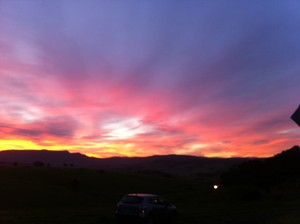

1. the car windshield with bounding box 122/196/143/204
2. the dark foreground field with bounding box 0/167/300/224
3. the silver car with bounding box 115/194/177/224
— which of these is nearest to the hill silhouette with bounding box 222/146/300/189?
the dark foreground field with bounding box 0/167/300/224

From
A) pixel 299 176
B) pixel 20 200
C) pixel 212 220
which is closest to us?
pixel 212 220

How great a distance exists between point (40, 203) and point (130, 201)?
29411mm

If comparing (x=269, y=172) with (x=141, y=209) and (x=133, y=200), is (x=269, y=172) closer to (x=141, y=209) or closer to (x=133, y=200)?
(x=133, y=200)

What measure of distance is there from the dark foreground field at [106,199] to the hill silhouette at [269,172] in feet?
19.5

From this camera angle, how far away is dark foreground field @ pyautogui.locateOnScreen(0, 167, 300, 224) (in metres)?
27.0

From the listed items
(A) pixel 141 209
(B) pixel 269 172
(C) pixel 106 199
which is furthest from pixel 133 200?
(B) pixel 269 172

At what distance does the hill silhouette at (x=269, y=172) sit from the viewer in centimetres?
6284

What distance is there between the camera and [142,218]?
21.6 m

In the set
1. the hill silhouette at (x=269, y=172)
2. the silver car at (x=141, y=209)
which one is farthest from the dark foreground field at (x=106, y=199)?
the hill silhouette at (x=269, y=172)

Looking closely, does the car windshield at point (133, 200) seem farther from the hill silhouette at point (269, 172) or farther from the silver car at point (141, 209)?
the hill silhouette at point (269, 172)

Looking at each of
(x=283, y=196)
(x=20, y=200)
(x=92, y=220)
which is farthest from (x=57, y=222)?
(x=283, y=196)

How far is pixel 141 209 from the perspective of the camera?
2169 centimetres

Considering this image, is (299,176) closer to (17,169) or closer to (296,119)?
(17,169)

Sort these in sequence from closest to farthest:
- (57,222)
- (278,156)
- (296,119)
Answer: (296,119)
(57,222)
(278,156)
